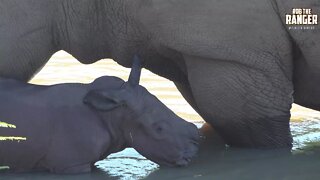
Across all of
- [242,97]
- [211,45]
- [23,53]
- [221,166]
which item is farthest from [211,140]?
[23,53]

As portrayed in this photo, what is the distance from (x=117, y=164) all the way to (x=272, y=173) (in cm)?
88

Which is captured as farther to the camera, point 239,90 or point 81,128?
point 239,90

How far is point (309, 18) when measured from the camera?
4.87 m

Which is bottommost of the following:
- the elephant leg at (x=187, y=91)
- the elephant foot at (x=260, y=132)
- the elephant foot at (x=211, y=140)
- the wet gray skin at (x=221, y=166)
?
the wet gray skin at (x=221, y=166)

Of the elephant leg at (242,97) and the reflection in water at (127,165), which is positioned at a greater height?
the elephant leg at (242,97)

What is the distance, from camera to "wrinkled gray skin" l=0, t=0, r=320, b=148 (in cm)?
493

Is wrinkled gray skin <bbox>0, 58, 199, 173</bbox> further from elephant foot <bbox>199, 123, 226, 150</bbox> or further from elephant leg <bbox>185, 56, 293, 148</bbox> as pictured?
elephant foot <bbox>199, 123, 226, 150</bbox>

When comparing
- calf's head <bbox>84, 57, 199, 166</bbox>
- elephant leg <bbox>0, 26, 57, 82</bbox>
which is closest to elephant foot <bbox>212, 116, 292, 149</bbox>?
calf's head <bbox>84, 57, 199, 166</bbox>

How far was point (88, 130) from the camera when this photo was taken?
4605 millimetres

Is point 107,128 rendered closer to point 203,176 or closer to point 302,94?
point 203,176

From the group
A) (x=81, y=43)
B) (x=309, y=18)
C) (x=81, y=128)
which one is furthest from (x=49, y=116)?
(x=309, y=18)

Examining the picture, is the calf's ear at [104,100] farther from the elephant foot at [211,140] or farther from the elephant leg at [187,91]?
the elephant leg at [187,91]

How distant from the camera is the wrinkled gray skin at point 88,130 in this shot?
4.59m

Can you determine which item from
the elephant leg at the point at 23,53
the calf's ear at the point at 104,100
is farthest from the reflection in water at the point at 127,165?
the elephant leg at the point at 23,53
